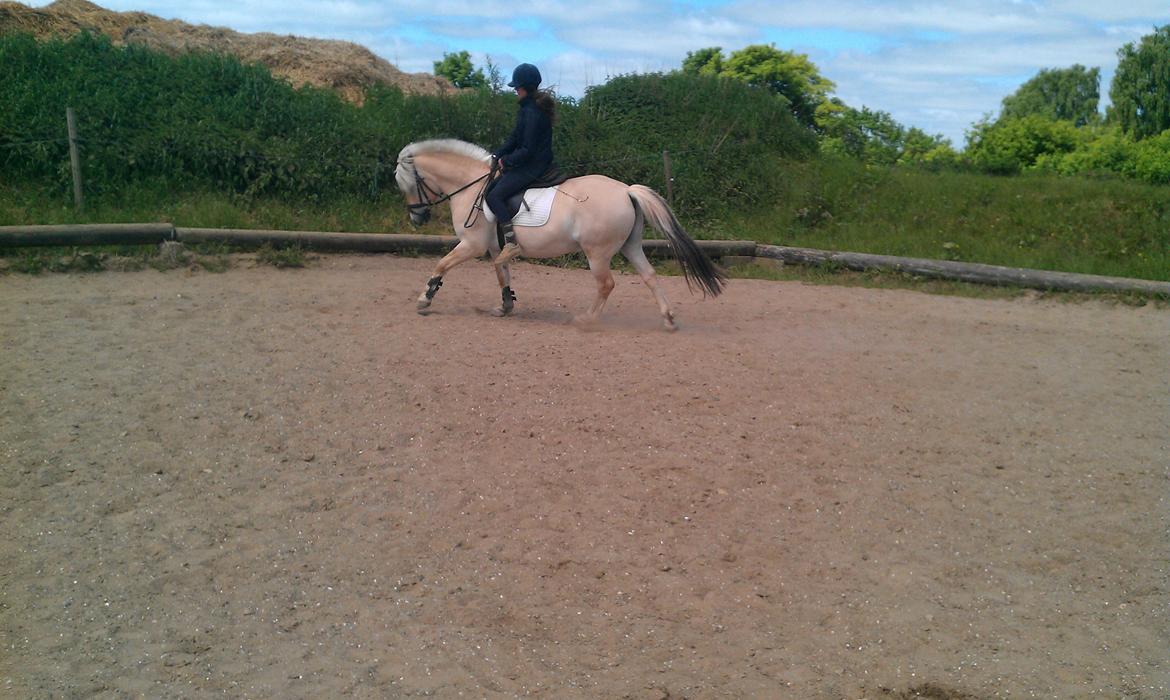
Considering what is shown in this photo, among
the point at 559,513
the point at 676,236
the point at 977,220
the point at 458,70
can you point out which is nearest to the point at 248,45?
the point at 458,70

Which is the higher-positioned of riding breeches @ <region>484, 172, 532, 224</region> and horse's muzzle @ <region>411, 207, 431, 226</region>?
riding breeches @ <region>484, 172, 532, 224</region>

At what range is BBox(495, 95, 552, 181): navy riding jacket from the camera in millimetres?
8992

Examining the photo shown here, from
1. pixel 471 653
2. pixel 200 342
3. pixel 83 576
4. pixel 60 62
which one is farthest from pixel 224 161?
pixel 471 653

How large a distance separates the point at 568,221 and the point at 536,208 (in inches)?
12.4

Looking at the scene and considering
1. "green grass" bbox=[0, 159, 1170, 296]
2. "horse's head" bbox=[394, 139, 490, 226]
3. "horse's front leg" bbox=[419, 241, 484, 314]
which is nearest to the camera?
"horse's front leg" bbox=[419, 241, 484, 314]

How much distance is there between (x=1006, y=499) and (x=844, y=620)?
1.79 meters

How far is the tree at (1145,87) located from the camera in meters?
28.1

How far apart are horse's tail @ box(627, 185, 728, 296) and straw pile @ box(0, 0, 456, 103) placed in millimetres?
8708

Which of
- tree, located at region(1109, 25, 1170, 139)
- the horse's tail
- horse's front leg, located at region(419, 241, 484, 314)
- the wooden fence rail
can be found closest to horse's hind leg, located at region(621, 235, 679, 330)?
the horse's tail

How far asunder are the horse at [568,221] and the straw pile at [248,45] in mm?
7016

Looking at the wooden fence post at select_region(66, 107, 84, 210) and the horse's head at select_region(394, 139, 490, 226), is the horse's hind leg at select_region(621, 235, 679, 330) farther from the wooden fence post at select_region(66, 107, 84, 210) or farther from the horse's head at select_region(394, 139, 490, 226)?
the wooden fence post at select_region(66, 107, 84, 210)

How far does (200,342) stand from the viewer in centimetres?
791

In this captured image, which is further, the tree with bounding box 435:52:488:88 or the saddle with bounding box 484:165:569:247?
the tree with bounding box 435:52:488:88

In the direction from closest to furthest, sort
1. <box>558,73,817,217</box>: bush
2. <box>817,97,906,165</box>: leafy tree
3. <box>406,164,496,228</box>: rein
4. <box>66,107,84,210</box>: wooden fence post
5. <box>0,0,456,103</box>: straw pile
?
<box>406,164,496,228</box>: rein, <box>66,107,84,210</box>: wooden fence post, <box>558,73,817,217</box>: bush, <box>0,0,456,103</box>: straw pile, <box>817,97,906,165</box>: leafy tree
